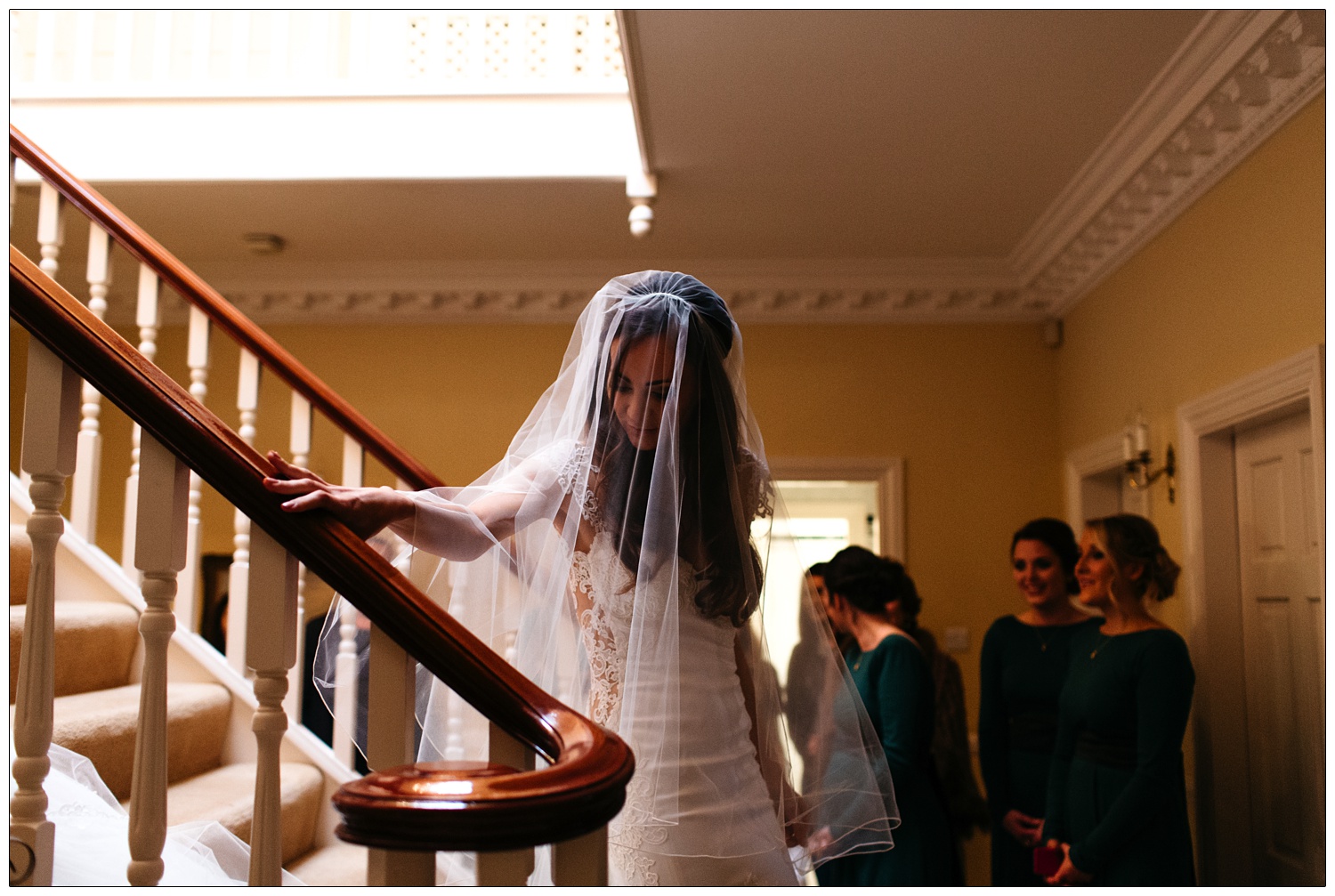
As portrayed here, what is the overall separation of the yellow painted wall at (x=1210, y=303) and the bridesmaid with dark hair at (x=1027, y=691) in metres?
0.74

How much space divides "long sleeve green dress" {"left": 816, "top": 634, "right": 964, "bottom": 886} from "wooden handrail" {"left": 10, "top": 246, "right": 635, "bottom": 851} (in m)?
1.90

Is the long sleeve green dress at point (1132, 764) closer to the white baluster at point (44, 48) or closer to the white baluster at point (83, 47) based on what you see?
the white baluster at point (83, 47)

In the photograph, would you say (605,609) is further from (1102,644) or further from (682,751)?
(1102,644)

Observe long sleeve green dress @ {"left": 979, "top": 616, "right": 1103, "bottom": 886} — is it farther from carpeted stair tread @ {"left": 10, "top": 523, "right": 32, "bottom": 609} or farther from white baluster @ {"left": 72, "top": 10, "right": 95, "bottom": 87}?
white baluster @ {"left": 72, "top": 10, "right": 95, "bottom": 87}

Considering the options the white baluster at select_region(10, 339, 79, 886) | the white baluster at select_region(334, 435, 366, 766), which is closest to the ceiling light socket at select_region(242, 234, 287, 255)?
the white baluster at select_region(334, 435, 366, 766)

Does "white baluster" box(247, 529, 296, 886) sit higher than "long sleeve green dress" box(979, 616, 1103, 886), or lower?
higher

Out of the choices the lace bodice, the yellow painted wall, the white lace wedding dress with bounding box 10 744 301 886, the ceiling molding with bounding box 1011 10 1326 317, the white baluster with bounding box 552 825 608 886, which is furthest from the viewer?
the yellow painted wall

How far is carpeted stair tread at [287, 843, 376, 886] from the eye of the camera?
2262 mm

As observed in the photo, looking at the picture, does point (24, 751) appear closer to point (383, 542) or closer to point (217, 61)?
point (383, 542)

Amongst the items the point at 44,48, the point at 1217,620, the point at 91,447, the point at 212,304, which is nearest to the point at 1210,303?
the point at 1217,620

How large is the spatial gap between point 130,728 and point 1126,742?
2.44m

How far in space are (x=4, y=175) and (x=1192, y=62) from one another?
3021mm

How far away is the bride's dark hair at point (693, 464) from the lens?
163cm

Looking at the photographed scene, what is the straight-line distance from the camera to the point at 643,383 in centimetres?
165
